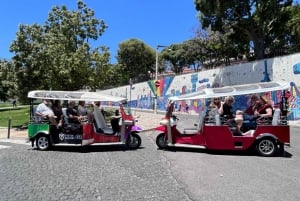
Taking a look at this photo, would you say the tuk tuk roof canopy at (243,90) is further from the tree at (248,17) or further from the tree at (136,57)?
the tree at (136,57)

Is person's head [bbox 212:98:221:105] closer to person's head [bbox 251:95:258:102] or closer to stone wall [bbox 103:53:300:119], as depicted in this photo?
person's head [bbox 251:95:258:102]

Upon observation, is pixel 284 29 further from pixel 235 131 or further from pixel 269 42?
pixel 235 131

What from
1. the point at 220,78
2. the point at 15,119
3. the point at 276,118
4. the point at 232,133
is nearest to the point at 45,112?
the point at 232,133

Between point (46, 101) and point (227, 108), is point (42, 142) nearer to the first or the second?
point (46, 101)

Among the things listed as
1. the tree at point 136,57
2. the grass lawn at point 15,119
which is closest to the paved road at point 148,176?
the grass lawn at point 15,119

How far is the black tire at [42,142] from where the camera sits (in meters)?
12.7

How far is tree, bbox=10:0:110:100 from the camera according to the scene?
24078 mm

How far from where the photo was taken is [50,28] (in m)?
27.4

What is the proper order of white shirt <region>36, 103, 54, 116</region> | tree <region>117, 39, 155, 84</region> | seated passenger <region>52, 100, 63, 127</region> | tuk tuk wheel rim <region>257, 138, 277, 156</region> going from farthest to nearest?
1. tree <region>117, 39, 155, 84</region>
2. seated passenger <region>52, 100, 63, 127</region>
3. white shirt <region>36, 103, 54, 116</region>
4. tuk tuk wheel rim <region>257, 138, 277, 156</region>

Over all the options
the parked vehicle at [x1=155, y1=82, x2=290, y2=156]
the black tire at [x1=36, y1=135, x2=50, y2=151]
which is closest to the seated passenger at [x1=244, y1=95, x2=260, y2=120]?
the parked vehicle at [x1=155, y1=82, x2=290, y2=156]

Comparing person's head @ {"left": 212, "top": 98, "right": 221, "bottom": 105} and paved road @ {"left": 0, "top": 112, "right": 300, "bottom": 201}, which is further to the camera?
person's head @ {"left": 212, "top": 98, "right": 221, "bottom": 105}

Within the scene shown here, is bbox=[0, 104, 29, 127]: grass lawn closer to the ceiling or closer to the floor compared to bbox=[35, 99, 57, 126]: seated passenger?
closer to the floor

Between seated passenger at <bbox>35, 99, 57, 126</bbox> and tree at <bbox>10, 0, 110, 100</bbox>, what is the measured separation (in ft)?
36.9

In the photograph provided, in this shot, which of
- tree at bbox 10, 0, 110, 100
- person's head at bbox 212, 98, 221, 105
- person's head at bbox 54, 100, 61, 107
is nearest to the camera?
person's head at bbox 212, 98, 221, 105
